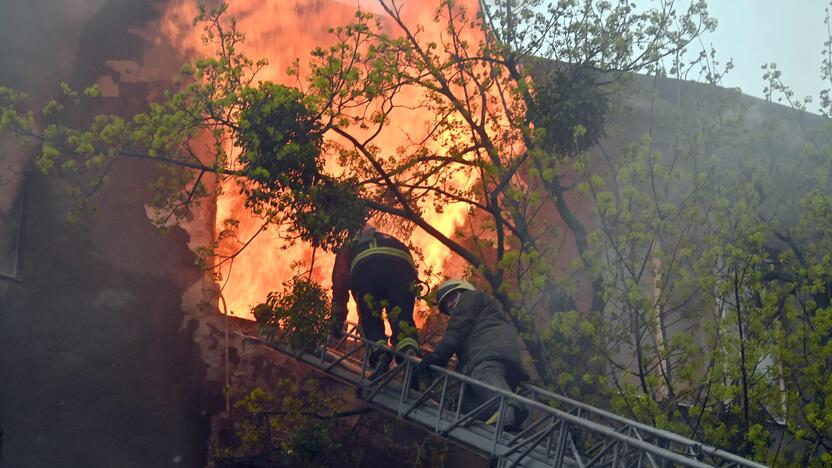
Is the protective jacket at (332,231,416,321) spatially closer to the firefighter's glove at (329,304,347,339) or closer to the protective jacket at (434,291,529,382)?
the firefighter's glove at (329,304,347,339)

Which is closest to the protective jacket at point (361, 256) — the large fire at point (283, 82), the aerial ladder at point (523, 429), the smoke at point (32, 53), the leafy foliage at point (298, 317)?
the leafy foliage at point (298, 317)

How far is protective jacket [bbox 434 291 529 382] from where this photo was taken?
8.18 m

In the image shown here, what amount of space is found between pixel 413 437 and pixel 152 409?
10.1ft

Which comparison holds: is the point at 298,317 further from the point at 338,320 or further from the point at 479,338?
the point at 479,338

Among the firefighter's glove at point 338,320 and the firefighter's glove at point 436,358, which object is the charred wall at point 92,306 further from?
the firefighter's glove at point 436,358

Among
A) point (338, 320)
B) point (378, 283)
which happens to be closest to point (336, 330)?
point (338, 320)

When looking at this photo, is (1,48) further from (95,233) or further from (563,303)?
(563,303)

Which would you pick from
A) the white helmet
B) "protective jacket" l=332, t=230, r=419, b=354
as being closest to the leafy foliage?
"protective jacket" l=332, t=230, r=419, b=354

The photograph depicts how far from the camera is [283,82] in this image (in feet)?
40.5

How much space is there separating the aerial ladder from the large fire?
7.61 ft

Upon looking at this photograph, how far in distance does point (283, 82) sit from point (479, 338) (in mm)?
5416

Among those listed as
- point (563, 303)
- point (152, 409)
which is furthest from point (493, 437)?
point (152, 409)

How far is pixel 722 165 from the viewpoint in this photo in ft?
37.2

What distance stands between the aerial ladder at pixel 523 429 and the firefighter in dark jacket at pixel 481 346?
0.14 m
